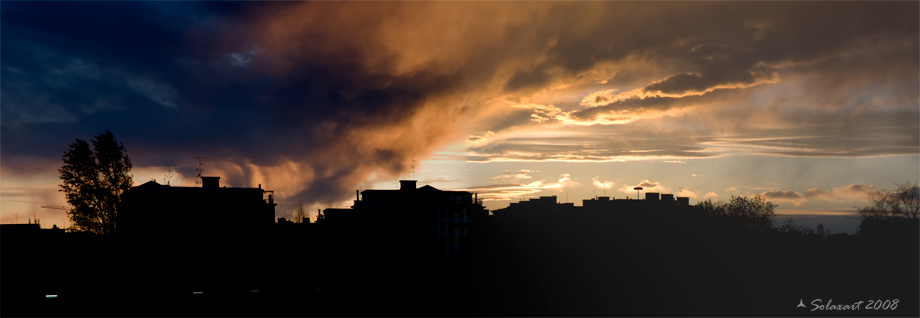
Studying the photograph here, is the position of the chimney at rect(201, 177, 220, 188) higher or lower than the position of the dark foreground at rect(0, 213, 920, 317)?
higher

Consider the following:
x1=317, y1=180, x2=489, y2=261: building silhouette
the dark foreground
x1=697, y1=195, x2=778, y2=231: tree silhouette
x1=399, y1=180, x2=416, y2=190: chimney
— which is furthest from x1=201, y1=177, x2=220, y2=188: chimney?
x1=697, y1=195, x2=778, y2=231: tree silhouette

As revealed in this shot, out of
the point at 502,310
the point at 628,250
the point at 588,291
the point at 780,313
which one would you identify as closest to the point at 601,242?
the point at 628,250

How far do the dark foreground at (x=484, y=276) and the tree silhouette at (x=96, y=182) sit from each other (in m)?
5.14

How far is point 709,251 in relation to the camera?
10281cm

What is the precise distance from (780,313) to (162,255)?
84.8 metres

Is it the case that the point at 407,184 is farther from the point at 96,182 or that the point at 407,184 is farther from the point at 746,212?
the point at 746,212

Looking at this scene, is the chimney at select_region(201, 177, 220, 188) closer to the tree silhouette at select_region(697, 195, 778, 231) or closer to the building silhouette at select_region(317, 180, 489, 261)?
the building silhouette at select_region(317, 180, 489, 261)

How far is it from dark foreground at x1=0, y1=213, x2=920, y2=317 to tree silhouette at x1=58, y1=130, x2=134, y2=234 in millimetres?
5144

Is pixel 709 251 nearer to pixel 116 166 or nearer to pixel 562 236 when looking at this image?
pixel 562 236

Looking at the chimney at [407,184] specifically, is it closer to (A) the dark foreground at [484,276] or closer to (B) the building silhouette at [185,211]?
(A) the dark foreground at [484,276]

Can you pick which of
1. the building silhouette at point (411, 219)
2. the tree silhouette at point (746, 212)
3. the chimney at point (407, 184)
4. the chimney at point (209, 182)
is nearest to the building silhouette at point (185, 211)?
the chimney at point (209, 182)

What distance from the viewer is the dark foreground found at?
196 ft

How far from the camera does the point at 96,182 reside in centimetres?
6925

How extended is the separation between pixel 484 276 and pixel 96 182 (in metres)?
56.7
